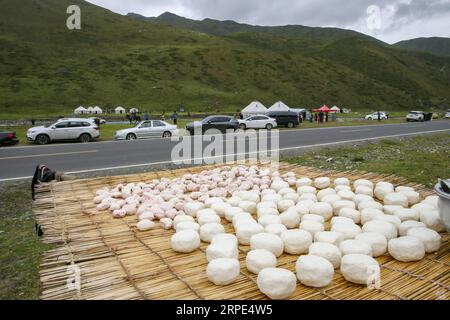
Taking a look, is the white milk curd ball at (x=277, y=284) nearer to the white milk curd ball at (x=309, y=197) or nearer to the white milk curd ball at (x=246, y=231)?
the white milk curd ball at (x=246, y=231)

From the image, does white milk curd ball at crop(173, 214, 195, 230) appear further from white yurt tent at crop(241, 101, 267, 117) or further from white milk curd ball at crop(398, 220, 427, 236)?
white yurt tent at crop(241, 101, 267, 117)

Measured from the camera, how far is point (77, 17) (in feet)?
347

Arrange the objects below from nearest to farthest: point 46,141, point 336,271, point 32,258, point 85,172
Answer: point 336,271 → point 32,258 → point 85,172 → point 46,141

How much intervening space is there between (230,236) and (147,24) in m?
126

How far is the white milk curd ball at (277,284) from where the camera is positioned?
225cm

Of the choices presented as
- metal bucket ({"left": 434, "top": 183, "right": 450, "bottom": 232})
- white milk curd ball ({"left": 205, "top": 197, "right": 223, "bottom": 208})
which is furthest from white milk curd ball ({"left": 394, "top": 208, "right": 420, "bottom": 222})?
white milk curd ball ({"left": 205, "top": 197, "right": 223, "bottom": 208})

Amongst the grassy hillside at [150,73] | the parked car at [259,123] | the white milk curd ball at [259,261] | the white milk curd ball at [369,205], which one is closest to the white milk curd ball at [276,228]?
the white milk curd ball at [259,261]

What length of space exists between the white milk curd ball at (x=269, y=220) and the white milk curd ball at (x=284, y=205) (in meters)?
0.48

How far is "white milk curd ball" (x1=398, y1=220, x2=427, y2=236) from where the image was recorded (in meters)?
3.10

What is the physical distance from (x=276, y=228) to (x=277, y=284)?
90 centimetres

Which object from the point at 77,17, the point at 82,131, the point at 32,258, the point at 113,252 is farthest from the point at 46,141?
the point at 77,17

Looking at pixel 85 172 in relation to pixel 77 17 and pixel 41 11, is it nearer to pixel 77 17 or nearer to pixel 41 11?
pixel 77 17

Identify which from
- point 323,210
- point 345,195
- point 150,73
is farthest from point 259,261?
point 150,73

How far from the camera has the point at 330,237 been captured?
2922 millimetres
